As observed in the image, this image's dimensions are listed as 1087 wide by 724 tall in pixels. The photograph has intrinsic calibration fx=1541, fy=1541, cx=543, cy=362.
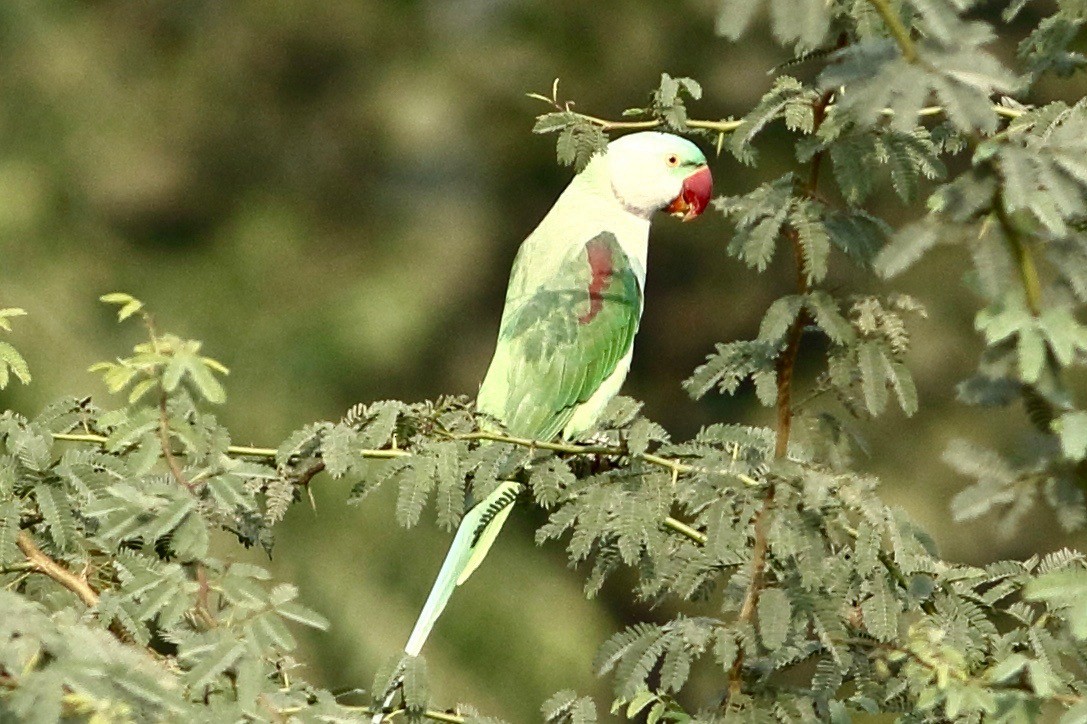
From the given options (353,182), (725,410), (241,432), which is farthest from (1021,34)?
(241,432)

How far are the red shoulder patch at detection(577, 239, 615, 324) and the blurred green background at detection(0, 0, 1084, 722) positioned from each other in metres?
1.92

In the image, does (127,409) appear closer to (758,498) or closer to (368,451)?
(368,451)

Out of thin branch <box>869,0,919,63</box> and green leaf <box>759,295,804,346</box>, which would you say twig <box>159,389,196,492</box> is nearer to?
green leaf <box>759,295,804,346</box>

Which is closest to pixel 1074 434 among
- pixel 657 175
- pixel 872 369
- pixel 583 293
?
pixel 872 369

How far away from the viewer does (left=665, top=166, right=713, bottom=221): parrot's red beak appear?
332 cm

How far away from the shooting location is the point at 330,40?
598cm

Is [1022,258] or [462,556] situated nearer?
[1022,258]

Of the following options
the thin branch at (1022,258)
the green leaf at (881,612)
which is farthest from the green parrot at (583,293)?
the thin branch at (1022,258)

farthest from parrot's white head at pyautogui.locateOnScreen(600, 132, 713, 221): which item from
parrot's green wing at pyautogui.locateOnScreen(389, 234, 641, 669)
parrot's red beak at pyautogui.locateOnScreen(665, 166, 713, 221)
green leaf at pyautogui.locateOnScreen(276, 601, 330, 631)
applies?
green leaf at pyautogui.locateOnScreen(276, 601, 330, 631)

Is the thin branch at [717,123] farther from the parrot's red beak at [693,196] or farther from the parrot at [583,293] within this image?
the parrot's red beak at [693,196]

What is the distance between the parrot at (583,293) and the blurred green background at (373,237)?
1.84 meters

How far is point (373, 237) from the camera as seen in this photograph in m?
5.74

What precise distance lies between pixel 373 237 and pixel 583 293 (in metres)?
2.92

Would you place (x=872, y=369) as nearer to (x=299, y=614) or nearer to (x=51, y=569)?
(x=299, y=614)
